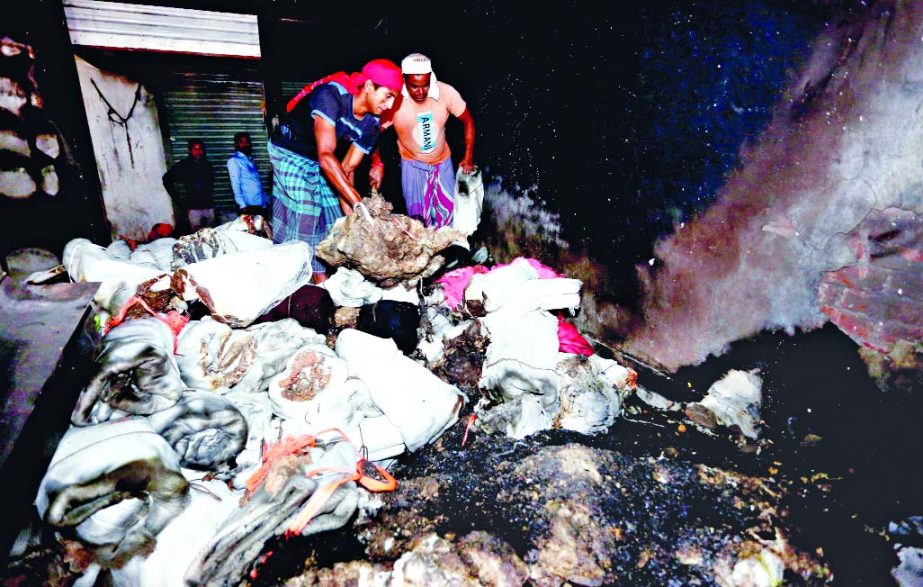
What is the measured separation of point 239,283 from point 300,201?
3.92ft

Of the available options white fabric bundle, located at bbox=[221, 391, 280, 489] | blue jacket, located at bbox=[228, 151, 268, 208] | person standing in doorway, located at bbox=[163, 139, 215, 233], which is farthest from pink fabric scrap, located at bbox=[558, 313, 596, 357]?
person standing in doorway, located at bbox=[163, 139, 215, 233]

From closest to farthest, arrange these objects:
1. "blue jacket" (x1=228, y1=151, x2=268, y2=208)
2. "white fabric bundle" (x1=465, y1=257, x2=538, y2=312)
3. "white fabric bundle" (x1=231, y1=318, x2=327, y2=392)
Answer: "white fabric bundle" (x1=231, y1=318, x2=327, y2=392) < "white fabric bundle" (x1=465, y1=257, x2=538, y2=312) < "blue jacket" (x1=228, y1=151, x2=268, y2=208)

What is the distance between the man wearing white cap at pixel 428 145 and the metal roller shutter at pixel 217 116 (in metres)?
3.30

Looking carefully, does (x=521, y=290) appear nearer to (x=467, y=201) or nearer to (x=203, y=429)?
(x=467, y=201)

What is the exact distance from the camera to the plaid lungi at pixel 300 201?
11.2 feet

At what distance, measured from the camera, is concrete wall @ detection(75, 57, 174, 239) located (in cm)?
566

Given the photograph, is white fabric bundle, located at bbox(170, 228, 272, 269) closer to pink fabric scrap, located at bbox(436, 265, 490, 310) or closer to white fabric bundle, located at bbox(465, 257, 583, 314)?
pink fabric scrap, located at bbox(436, 265, 490, 310)

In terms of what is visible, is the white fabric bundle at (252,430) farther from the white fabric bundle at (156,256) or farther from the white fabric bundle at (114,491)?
the white fabric bundle at (156,256)

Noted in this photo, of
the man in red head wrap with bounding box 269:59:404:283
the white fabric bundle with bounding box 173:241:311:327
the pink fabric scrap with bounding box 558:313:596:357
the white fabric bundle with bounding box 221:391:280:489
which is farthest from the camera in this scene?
the man in red head wrap with bounding box 269:59:404:283

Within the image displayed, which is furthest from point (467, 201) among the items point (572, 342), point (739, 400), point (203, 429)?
point (203, 429)

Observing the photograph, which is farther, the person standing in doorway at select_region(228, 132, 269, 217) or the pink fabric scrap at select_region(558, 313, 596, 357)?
Result: the person standing in doorway at select_region(228, 132, 269, 217)

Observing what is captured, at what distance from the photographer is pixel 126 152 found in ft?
19.2

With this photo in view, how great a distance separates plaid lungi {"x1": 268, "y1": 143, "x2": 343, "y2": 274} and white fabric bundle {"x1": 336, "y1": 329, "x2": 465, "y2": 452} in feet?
4.18

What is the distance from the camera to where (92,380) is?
6.12ft
